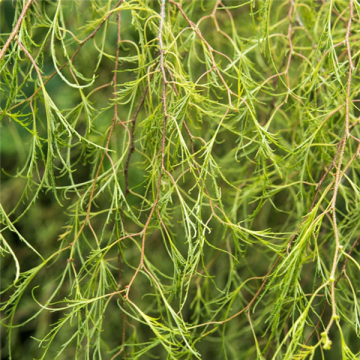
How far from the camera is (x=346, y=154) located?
1.18m

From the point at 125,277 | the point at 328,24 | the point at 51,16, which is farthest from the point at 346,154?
the point at 51,16

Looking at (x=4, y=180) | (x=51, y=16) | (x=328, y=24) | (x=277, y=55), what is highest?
(x=328, y=24)

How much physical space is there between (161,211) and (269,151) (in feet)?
0.58

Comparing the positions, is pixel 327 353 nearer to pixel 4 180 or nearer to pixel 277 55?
pixel 277 55

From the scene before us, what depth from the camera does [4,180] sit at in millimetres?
1428

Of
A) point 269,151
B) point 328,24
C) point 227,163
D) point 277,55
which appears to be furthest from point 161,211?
point 277,55

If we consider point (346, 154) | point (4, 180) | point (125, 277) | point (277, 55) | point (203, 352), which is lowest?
point (203, 352)

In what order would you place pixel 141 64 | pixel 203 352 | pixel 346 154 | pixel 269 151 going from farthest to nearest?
pixel 203 352 → pixel 346 154 → pixel 141 64 → pixel 269 151

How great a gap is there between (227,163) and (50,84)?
18.5 inches

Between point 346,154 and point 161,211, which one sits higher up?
point 161,211

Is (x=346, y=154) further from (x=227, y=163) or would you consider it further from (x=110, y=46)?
(x=110, y=46)

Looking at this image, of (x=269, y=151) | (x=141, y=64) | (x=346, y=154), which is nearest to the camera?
(x=269, y=151)

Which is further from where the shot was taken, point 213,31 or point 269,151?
point 213,31

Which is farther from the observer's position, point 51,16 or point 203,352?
point 203,352
